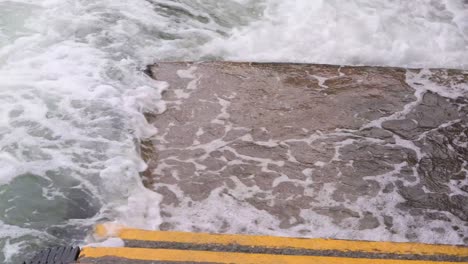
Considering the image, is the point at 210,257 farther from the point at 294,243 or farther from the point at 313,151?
the point at 313,151

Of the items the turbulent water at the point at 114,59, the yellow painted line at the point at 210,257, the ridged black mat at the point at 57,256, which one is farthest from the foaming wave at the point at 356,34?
the ridged black mat at the point at 57,256

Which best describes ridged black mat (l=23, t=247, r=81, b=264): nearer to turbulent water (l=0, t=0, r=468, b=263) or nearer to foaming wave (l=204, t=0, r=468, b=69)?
turbulent water (l=0, t=0, r=468, b=263)

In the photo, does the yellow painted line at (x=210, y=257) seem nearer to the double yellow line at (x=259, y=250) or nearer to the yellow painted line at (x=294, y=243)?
the double yellow line at (x=259, y=250)

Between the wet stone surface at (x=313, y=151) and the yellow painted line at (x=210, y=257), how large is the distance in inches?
14.3

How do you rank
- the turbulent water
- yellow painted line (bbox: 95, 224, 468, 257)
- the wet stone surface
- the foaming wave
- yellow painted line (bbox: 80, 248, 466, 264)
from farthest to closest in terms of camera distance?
the foaming wave, the turbulent water, the wet stone surface, yellow painted line (bbox: 95, 224, 468, 257), yellow painted line (bbox: 80, 248, 466, 264)

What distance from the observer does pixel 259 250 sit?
325 cm

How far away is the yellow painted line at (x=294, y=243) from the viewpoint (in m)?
3.31

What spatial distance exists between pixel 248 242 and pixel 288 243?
0.79ft

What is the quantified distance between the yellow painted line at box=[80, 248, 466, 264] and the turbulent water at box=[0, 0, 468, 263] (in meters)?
0.39

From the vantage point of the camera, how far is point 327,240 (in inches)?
134

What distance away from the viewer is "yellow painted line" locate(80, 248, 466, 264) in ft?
10.2

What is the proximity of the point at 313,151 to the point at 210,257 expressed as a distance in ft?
4.70

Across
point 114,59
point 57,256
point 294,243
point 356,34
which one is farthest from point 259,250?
point 356,34

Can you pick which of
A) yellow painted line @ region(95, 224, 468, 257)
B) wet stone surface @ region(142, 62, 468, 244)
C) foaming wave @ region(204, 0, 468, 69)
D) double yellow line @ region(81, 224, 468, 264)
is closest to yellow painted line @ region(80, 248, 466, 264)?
double yellow line @ region(81, 224, 468, 264)
